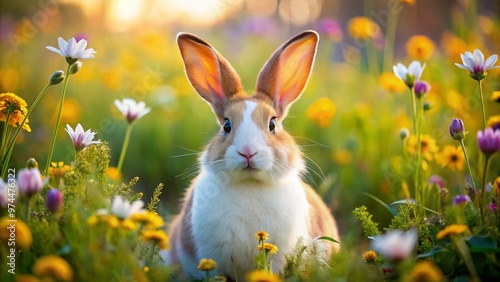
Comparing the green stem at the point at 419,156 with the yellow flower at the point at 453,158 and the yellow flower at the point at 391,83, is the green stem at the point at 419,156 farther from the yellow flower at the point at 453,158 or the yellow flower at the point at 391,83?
the yellow flower at the point at 391,83

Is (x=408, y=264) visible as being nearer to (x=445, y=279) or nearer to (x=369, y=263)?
(x=445, y=279)

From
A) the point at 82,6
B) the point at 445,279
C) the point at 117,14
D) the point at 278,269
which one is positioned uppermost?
the point at 82,6

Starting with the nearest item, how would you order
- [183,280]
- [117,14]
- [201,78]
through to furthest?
1. [183,280]
2. [201,78]
3. [117,14]

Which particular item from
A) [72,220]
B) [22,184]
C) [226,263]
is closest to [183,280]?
[226,263]

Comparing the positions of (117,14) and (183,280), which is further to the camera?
(117,14)

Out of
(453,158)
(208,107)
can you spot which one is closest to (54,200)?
(453,158)

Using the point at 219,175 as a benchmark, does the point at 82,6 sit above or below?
above

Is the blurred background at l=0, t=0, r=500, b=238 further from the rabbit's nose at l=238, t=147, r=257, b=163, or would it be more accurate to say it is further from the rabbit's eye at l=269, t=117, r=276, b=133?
the rabbit's nose at l=238, t=147, r=257, b=163
